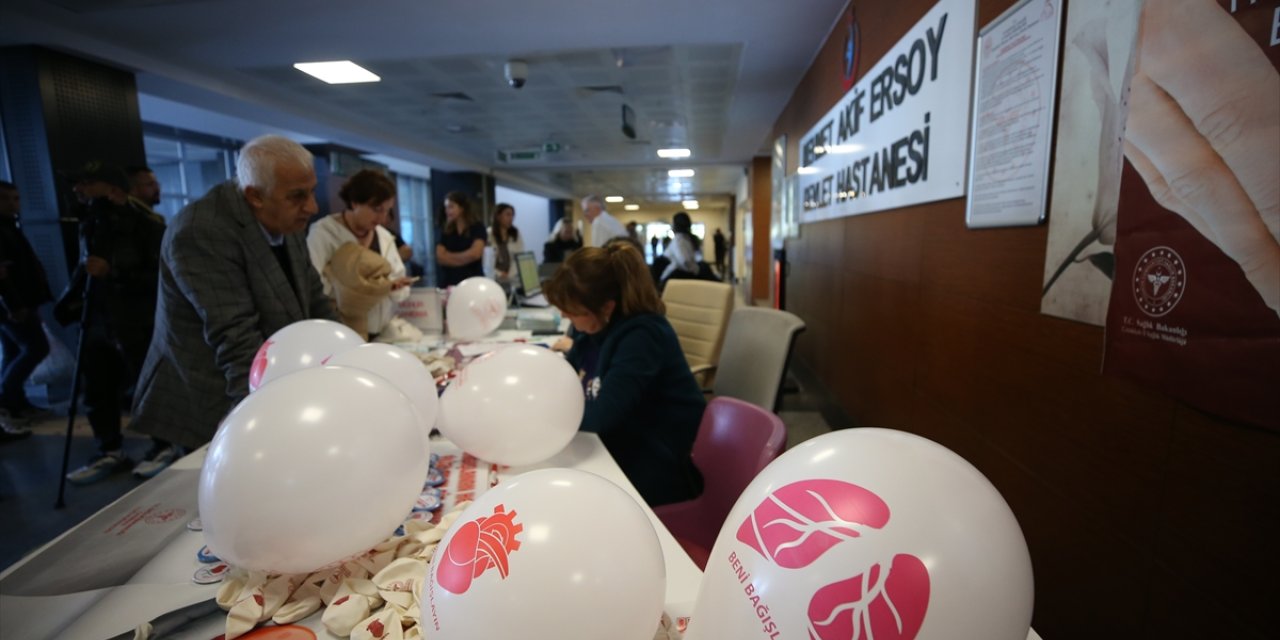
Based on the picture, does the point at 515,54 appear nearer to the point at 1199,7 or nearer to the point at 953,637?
the point at 1199,7

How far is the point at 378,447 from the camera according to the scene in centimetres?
90

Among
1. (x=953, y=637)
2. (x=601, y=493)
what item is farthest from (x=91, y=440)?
(x=953, y=637)

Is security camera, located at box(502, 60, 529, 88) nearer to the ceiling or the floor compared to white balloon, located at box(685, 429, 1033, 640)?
nearer to the ceiling

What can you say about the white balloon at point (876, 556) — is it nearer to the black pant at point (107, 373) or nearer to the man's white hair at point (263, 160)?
the man's white hair at point (263, 160)

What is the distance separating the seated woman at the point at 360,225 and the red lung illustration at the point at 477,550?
2.00 m

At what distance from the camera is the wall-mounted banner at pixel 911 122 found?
6.31 ft

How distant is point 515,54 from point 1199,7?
14.3 feet

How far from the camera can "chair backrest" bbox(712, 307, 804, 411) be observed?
197 centimetres

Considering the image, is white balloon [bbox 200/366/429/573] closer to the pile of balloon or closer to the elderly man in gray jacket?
the pile of balloon

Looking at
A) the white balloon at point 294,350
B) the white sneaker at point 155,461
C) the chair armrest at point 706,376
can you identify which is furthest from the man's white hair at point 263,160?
the white sneaker at point 155,461

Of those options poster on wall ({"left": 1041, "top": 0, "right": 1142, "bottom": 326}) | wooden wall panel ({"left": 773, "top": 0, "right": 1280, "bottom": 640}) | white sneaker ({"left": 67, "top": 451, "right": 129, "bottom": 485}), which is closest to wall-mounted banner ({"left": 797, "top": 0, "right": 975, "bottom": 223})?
wooden wall panel ({"left": 773, "top": 0, "right": 1280, "bottom": 640})

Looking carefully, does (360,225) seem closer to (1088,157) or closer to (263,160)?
(263,160)

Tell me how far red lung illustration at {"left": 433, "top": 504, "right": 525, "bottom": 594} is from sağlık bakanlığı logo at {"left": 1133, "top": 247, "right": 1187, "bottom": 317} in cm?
127

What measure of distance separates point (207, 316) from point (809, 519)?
1766 millimetres
